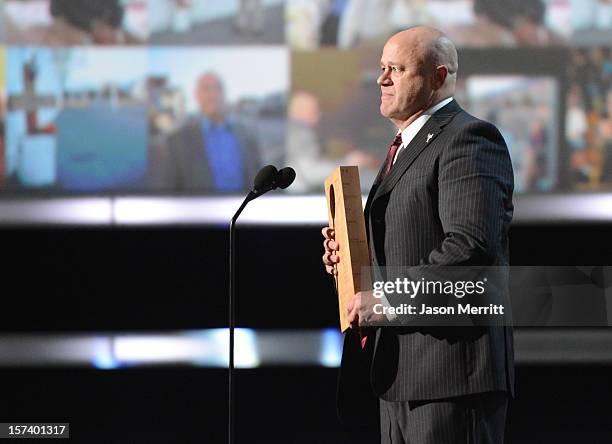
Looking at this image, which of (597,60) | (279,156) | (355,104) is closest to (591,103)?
(597,60)

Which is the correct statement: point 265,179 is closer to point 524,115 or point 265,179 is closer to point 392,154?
point 392,154

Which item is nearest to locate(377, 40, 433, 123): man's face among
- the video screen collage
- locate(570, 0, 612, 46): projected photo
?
the video screen collage

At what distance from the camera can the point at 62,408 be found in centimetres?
393

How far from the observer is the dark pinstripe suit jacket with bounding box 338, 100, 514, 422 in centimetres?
186

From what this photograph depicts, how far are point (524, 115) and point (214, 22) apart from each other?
4.51ft

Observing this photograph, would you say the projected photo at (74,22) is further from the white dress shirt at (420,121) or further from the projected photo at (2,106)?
the white dress shirt at (420,121)

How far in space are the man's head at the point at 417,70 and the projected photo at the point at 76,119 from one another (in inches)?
90.6

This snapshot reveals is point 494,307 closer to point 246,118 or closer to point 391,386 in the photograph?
point 391,386

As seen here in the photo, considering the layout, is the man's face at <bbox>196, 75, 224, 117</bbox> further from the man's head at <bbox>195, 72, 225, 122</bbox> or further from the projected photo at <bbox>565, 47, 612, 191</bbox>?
the projected photo at <bbox>565, 47, 612, 191</bbox>

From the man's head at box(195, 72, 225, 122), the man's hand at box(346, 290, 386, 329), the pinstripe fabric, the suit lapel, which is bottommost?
the pinstripe fabric

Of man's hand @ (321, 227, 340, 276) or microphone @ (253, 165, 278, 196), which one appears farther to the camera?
microphone @ (253, 165, 278, 196)

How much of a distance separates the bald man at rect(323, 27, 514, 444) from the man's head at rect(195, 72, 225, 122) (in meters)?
2.22

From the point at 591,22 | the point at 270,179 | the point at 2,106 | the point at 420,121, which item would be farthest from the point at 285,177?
the point at 591,22

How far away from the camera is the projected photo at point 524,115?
4.13 meters
